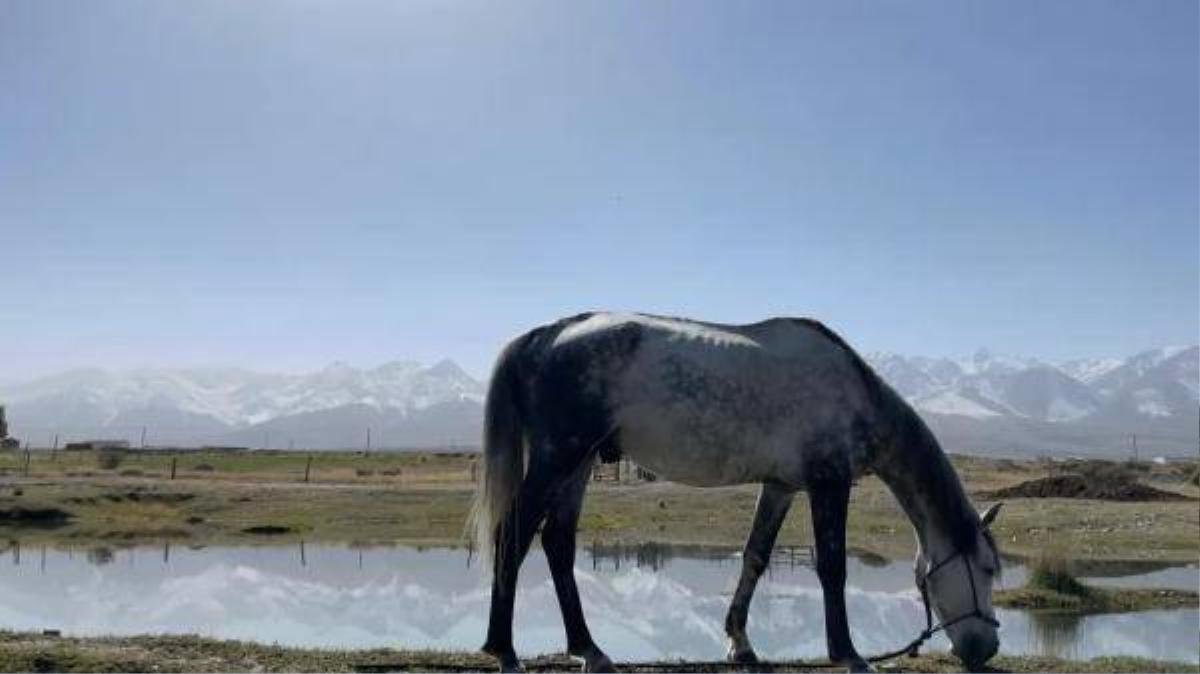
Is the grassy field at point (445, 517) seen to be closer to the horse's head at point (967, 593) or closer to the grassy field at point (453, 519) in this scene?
the grassy field at point (453, 519)

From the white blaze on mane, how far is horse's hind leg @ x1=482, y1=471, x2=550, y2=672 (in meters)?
1.12

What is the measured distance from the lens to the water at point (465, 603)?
13.7m

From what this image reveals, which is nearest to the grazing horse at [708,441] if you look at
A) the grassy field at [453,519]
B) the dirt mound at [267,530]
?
the grassy field at [453,519]

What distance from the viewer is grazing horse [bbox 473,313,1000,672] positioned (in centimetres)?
736

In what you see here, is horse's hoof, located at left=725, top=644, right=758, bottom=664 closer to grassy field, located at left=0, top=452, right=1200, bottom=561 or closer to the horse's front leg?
the horse's front leg

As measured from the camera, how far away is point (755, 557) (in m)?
8.27

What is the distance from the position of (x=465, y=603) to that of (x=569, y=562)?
10691 mm

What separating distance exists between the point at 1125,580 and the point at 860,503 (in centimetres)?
1737

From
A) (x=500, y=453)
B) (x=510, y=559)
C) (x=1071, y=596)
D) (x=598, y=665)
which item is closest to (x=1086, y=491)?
(x=1071, y=596)

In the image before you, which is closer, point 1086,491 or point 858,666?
point 858,666

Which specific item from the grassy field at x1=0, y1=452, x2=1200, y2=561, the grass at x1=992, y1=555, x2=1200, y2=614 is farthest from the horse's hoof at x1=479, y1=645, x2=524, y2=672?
the grassy field at x1=0, y1=452, x2=1200, y2=561

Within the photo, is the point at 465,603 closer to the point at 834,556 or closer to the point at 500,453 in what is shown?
Answer: the point at 500,453

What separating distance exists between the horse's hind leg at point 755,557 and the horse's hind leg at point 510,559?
1.92m

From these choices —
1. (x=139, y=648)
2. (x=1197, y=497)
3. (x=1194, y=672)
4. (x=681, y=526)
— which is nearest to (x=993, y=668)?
(x=1194, y=672)
